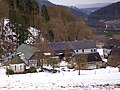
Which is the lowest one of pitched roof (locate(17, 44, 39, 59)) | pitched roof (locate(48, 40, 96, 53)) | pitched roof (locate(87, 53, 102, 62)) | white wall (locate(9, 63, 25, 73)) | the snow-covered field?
the snow-covered field

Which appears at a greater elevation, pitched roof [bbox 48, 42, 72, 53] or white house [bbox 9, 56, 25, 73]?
pitched roof [bbox 48, 42, 72, 53]

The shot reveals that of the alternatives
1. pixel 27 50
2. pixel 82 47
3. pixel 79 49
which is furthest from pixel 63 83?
pixel 82 47

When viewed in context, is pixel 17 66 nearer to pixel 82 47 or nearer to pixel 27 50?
pixel 27 50

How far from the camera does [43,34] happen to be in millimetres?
70875

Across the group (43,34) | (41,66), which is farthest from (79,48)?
(41,66)

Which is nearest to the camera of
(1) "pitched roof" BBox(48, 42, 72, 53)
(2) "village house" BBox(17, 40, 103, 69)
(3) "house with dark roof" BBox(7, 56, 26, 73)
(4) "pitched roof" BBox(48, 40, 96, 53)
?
(3) "house with dark roof" BBox(7, 56, 26, 73)

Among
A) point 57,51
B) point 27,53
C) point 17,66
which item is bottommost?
point 17,66

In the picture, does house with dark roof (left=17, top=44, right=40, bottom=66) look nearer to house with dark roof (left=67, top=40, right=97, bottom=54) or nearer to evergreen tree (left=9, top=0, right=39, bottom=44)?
evergreen tree (left=9, top=0, right=39, bottom=44)

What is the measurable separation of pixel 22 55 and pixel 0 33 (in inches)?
→ 521

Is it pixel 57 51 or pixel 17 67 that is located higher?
pixel 57 51

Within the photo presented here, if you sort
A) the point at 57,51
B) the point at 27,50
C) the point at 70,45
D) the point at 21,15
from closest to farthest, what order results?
the point at 27,50
the point at 57,51
the point at 70,45
the point at 21,15

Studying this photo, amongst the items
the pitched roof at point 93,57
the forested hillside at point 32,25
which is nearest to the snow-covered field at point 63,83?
the pitched roof at point 93,57

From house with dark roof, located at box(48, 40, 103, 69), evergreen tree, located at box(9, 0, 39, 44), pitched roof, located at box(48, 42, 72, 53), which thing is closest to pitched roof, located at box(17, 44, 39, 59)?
pitched roof, located at box(48, 42, 72, 53)

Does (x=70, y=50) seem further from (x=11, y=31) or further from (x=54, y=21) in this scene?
(x=54, y=21)
